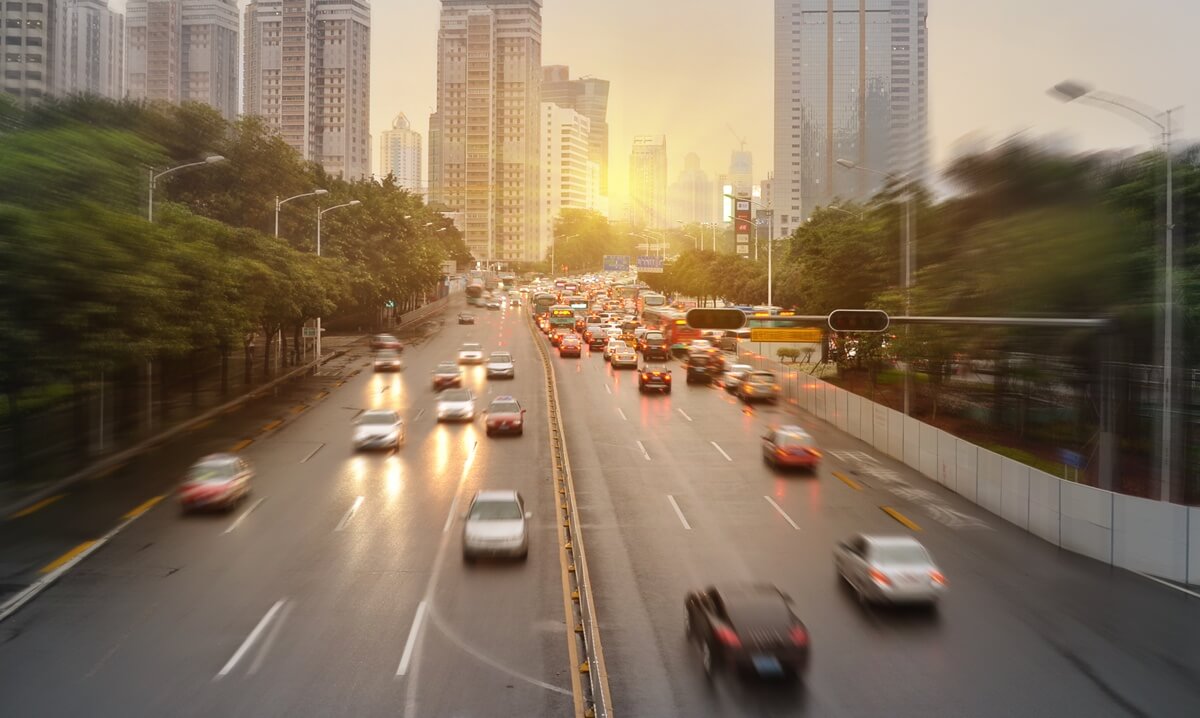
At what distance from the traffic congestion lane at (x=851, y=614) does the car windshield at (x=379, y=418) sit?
988cm

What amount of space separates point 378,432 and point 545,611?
20203 mm

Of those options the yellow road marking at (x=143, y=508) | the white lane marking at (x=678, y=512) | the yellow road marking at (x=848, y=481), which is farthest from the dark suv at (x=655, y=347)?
the yellow road marking at (x=143, y=508)

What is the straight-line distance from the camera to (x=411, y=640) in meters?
17.8

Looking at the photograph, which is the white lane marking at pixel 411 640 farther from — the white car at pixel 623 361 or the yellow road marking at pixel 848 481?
the white car at pixel 623 361

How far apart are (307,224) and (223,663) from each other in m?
72.1

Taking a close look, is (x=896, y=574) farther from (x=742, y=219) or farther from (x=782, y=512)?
(x=742, y=219)

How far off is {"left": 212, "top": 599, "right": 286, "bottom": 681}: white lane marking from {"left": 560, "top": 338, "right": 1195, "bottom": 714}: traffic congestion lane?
6.65 m

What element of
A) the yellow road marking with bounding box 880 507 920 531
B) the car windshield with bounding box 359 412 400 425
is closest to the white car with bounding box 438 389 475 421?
the car windshield with bounding box 359 412 400 425

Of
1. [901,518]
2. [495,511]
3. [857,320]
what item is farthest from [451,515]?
[901,518]

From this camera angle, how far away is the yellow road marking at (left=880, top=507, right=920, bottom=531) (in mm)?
27359

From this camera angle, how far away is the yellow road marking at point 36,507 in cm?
2756

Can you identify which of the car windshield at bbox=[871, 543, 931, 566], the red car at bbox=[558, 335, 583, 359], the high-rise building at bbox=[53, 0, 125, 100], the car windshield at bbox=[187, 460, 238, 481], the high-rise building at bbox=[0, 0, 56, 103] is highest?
the high-rise building at bbox=[53, 0, 125, 100]

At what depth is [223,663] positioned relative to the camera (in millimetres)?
16453

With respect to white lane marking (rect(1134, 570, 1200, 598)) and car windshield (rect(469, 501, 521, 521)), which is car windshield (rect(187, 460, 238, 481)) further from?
white lane marking (rect(1134, 570, 1200, 598))
